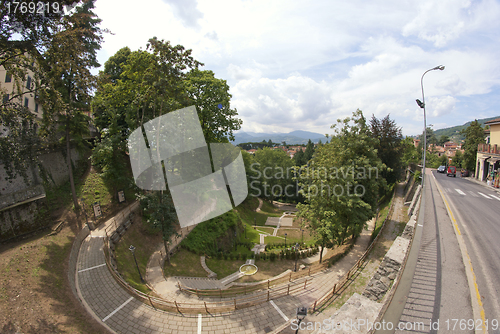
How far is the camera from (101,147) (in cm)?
1722

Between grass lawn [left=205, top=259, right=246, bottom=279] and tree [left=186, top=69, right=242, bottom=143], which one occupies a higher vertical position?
tree [left=186, top=69, right=242, bottom=143]

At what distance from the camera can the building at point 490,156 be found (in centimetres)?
2566

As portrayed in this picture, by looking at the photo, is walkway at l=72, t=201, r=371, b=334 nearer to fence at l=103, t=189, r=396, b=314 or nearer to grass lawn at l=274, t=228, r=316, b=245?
fence at l=103, t=189, r=396, b=314

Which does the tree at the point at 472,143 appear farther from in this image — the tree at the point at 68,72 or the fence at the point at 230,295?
the tree at the point at 68,72

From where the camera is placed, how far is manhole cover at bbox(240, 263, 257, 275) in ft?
49.1

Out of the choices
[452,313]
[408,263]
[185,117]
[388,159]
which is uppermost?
[185,117]

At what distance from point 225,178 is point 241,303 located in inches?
674

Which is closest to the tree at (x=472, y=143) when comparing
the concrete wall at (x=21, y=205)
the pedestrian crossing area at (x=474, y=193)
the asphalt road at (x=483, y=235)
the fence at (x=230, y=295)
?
the asphalt road at (x=483, y=235)

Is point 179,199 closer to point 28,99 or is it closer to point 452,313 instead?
point 452,313

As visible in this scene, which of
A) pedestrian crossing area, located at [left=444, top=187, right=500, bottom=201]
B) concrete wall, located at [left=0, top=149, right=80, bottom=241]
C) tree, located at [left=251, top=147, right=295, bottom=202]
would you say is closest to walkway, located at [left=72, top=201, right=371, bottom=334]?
concrete wall, located at [left=0, top=149, right=80, bottom=241]

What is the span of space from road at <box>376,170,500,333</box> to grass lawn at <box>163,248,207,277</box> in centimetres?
1154

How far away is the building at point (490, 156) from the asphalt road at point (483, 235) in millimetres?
6881

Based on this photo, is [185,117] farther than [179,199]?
No

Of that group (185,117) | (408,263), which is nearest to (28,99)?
(185,117)
